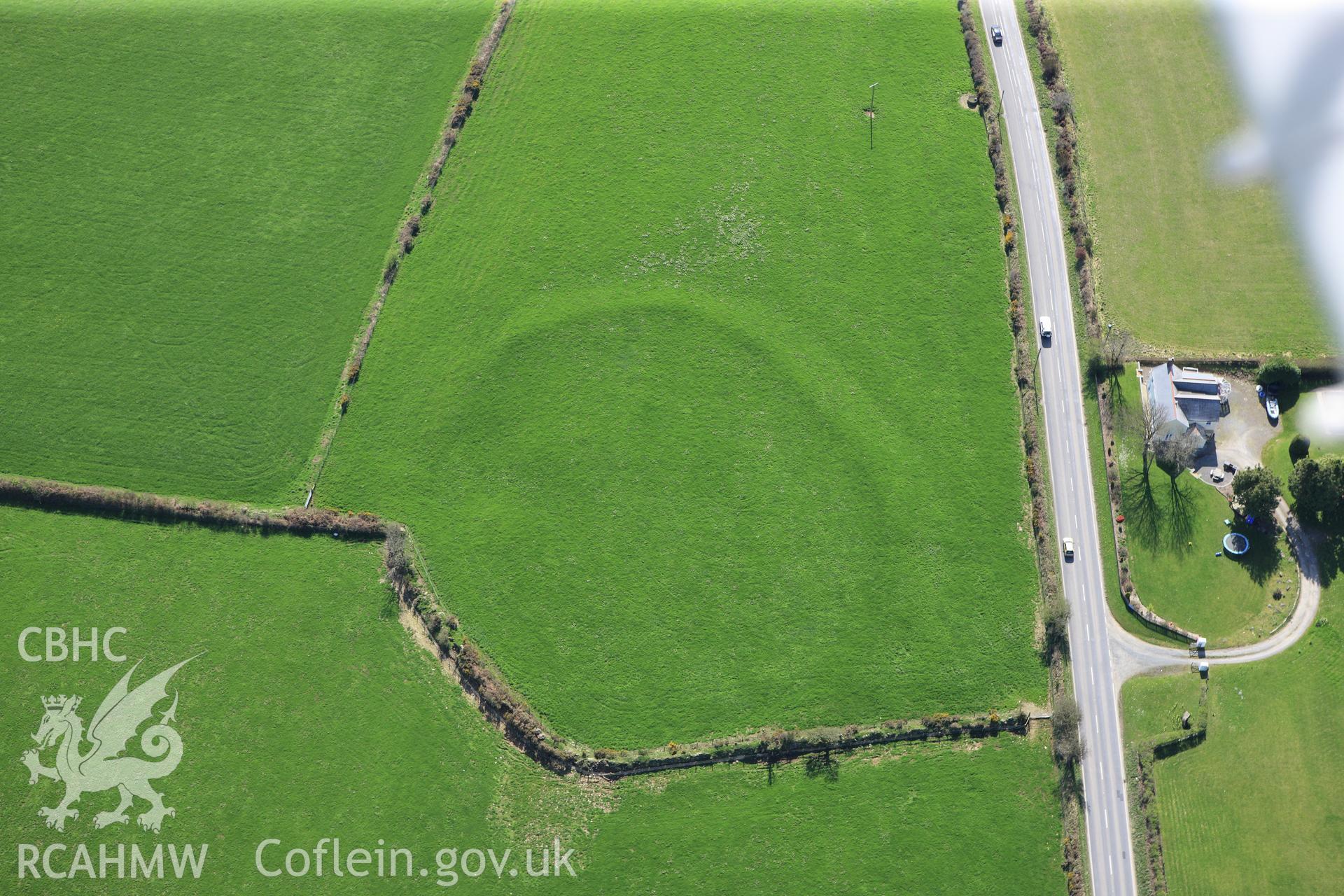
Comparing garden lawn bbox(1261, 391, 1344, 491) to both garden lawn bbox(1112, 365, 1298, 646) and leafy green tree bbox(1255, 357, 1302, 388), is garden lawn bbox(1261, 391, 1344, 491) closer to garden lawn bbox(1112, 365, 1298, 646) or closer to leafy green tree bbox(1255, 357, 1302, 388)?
leafy green tree bbox(1255, 357, 1302, 388)

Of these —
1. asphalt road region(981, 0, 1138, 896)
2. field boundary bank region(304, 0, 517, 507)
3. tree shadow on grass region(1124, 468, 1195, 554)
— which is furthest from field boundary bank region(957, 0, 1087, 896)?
field boundary bank region(304, 0, 517, 507)

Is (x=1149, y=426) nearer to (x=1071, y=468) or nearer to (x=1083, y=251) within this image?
(x=1071, y=468)

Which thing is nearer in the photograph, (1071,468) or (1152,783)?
(1152,783)

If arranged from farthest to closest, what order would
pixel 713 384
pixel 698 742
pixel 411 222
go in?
pixel 411 222 < pixel 713 384 < pixel 698 742

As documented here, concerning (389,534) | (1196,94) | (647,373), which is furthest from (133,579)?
(1196,94)

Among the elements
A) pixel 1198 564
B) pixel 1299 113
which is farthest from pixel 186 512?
pixel 1299 113

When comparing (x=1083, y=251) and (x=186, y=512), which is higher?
(x=1083, y=251)

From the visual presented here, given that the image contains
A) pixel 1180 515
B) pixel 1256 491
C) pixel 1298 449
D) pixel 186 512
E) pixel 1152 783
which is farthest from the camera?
pixel 1298 449

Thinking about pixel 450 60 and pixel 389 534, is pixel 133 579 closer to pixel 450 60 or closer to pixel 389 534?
pixel 389 534
